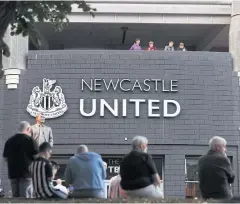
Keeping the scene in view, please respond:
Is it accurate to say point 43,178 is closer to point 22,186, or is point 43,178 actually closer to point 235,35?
point 22,186

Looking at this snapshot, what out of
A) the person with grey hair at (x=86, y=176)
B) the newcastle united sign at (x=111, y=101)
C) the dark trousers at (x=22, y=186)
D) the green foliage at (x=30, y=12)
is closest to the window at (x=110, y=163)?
the newcastle united sign at (x=111, y=101)

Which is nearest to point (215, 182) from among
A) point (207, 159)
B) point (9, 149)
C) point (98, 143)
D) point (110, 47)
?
point (207, 159)

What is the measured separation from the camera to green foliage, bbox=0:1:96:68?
9336mm

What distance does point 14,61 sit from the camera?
21219 millimetres

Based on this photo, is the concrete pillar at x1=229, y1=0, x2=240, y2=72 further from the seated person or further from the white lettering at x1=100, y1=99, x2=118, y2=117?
the seated person

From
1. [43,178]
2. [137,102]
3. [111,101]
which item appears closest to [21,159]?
[43,178]

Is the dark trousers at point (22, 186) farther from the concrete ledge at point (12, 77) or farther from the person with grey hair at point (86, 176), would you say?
the concrete ledge at point (12, 77)

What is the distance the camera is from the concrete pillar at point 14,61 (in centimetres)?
2109

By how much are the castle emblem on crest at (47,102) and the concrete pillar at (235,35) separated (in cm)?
599

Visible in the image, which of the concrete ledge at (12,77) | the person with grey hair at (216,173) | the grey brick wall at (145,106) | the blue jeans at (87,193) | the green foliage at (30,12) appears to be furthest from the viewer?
the concrete ledge at (12,77)

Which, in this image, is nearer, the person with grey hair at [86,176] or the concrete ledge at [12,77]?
the person with grey hair at [86,176]

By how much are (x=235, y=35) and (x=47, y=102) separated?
6.86 m

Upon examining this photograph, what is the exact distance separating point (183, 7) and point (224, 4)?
1.47 metres

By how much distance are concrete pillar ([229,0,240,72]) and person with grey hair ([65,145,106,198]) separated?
12.3m
